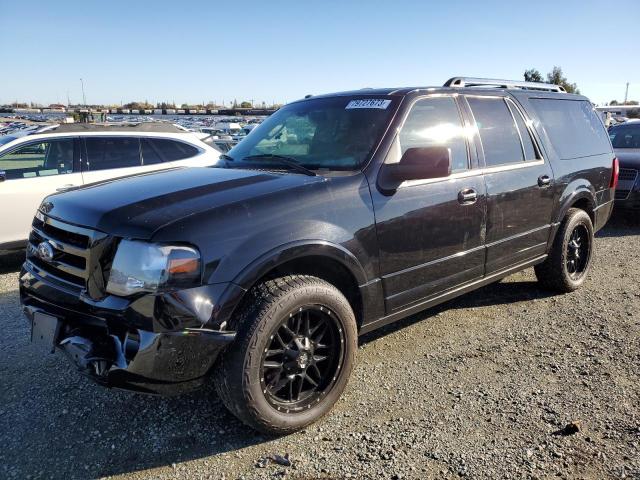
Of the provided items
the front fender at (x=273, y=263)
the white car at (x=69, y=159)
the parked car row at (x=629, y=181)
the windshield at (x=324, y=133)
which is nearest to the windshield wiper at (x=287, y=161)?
the windshield at (x=324, y=133)

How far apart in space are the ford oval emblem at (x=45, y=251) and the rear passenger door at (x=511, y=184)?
2.95 m

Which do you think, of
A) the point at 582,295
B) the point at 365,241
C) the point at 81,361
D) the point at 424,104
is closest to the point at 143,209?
the point at 81,361

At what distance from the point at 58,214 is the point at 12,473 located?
1.34 m

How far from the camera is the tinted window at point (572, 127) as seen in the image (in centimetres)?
475

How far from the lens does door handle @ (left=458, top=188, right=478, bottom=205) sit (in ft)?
11.9

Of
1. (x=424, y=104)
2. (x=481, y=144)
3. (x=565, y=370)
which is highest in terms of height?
(x=424, y=104)

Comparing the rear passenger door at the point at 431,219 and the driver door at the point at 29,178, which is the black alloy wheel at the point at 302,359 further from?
the driver door at the point at 29,178

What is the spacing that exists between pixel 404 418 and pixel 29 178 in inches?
215

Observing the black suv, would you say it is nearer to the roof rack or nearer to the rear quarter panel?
the rear quarter panel

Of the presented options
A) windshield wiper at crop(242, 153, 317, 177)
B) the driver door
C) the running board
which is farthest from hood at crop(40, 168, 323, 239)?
the driver door

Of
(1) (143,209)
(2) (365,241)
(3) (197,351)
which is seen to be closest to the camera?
(3) (197,351)

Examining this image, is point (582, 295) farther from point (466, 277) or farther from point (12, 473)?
point (12, 473)

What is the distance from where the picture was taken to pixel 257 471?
2549mm

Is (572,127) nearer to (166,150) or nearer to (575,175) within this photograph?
(575,175)
